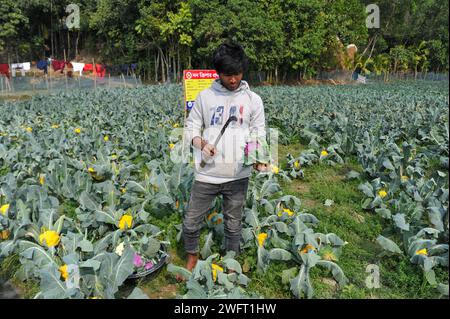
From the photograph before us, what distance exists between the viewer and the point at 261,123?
9.65ft

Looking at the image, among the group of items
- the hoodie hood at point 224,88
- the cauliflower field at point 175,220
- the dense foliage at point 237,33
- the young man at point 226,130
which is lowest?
the cauliflower field at point 175,220

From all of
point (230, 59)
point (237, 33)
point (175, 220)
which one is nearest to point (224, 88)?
point (230, 59)

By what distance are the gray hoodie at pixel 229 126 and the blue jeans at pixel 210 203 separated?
0.30 ft

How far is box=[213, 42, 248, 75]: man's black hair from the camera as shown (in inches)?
105

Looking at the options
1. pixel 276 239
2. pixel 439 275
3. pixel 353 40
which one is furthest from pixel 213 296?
pixel 353 40

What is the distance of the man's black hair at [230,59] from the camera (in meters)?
2.66

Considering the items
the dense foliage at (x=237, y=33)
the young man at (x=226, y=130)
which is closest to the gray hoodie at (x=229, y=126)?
the young man at (x=226, y=130)

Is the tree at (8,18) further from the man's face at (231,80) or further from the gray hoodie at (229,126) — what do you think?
the man's face at (231,80)

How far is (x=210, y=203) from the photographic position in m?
3.12

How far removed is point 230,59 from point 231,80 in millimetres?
155

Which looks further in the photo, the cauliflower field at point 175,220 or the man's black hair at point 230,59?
the cauliflower field at point 175,220

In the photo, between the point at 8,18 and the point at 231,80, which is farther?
the point at 8,18

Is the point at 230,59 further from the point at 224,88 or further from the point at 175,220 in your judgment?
the point at 175,220
